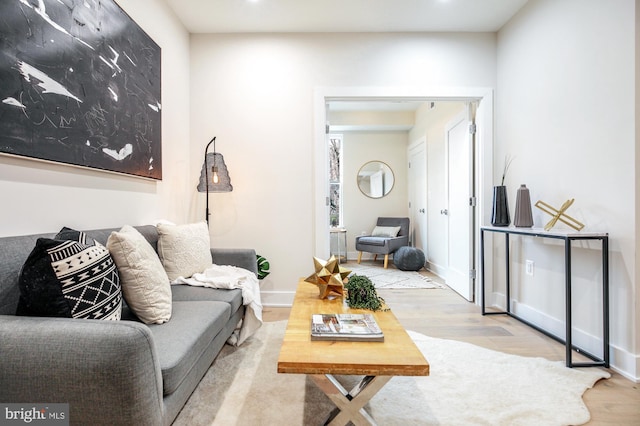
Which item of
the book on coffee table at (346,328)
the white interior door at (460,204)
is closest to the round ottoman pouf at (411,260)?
the white interior door at (460,204)

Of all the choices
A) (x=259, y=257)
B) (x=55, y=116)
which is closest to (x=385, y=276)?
(x=259, y=257)

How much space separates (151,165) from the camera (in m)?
2.31

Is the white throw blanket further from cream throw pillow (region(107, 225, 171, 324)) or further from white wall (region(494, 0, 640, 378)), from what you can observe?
white wall (region(494, 0, 640, 378))

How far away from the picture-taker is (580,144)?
6.79 ft

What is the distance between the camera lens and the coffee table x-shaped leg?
1.15 meters

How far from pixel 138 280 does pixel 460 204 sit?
3193 millimetres

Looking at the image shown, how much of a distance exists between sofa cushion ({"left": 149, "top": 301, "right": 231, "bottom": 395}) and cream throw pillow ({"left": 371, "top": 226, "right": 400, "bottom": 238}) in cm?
401

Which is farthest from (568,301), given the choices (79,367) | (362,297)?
(79,367)

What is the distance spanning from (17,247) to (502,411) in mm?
2205

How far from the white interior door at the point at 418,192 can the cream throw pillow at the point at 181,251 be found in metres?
3.82

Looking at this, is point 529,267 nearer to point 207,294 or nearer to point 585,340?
point 585,340

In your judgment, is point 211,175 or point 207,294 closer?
point 207,294

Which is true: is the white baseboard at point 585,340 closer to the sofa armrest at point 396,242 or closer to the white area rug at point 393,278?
the white area rug at point 393,278

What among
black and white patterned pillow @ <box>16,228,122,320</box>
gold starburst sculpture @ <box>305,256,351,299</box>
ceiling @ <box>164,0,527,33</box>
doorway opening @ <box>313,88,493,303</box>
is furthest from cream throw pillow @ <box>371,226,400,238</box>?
black and white patterned pillow @ <box>16,228,122,320</box>
